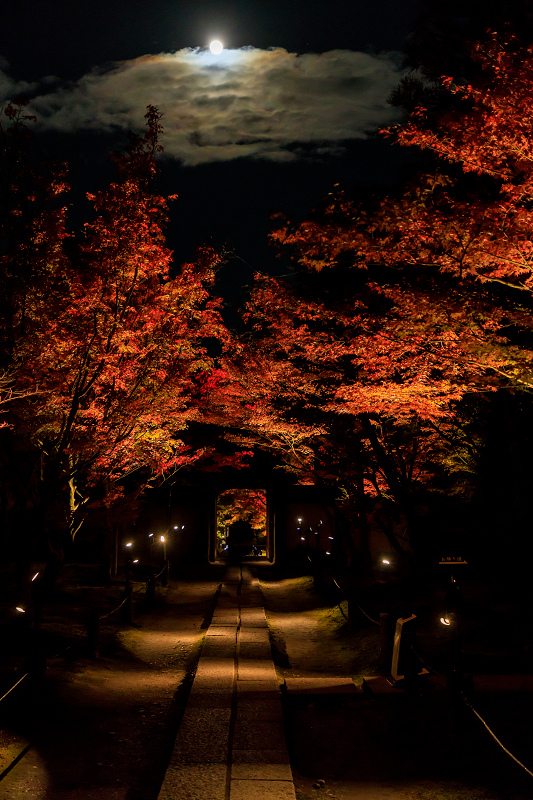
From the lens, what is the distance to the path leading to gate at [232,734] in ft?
18.3

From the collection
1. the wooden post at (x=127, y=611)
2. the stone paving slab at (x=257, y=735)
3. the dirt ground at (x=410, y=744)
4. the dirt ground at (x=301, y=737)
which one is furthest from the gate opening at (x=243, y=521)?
the stone paving slab at (x=257, y=735)

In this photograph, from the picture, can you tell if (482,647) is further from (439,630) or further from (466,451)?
(466,451)

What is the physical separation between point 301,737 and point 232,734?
2.85 feet

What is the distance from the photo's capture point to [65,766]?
6.34 metres

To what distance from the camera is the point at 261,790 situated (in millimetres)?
5477

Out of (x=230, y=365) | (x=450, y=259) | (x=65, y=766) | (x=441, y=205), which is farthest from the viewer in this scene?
(x=230, y=365)

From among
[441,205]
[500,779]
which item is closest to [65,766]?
[500,779]

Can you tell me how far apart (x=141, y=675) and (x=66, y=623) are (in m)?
3.59

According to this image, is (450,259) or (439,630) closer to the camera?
(450,259)

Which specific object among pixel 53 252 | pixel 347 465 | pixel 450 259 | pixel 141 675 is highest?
pixel 53 252

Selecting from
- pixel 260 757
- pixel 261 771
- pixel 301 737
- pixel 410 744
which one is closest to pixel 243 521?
pixel 301 737

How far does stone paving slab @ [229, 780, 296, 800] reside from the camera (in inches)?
210

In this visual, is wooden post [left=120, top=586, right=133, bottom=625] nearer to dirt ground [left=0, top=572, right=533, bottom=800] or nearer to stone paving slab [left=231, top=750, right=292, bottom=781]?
dirt ground [left=0, top=572, right=533, bottom=800]

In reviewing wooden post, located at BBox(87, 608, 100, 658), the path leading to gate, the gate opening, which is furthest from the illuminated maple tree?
the gate opening
